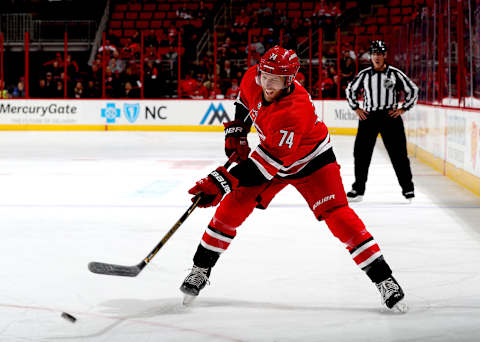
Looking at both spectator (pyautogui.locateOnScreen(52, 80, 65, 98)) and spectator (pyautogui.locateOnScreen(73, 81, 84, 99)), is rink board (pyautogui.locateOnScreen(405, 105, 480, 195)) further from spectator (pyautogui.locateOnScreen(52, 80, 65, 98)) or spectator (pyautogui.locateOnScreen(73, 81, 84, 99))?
spectator (pyautogui.locateOnScreen(52, 80, 65, 98))

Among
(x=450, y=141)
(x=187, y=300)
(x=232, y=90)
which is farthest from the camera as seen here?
(x=232, y=90)

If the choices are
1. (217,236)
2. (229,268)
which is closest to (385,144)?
(229,268)

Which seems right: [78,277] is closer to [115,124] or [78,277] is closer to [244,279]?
[244,279]

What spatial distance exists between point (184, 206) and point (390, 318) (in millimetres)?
3108

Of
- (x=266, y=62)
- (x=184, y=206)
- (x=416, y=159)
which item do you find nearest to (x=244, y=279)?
(x=266, y=62)

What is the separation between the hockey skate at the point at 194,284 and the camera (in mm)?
3018

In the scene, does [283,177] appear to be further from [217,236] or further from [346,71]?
[346,71]

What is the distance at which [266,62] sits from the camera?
2803mm

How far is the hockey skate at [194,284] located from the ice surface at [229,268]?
0.05 meters

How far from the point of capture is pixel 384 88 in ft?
19.8

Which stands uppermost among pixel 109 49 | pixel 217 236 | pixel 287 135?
pixel 109 49

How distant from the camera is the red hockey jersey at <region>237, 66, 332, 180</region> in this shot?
280 centimetres

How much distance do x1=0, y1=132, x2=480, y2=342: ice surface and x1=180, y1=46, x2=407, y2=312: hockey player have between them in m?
0.19

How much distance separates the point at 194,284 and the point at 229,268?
72 centimetres
